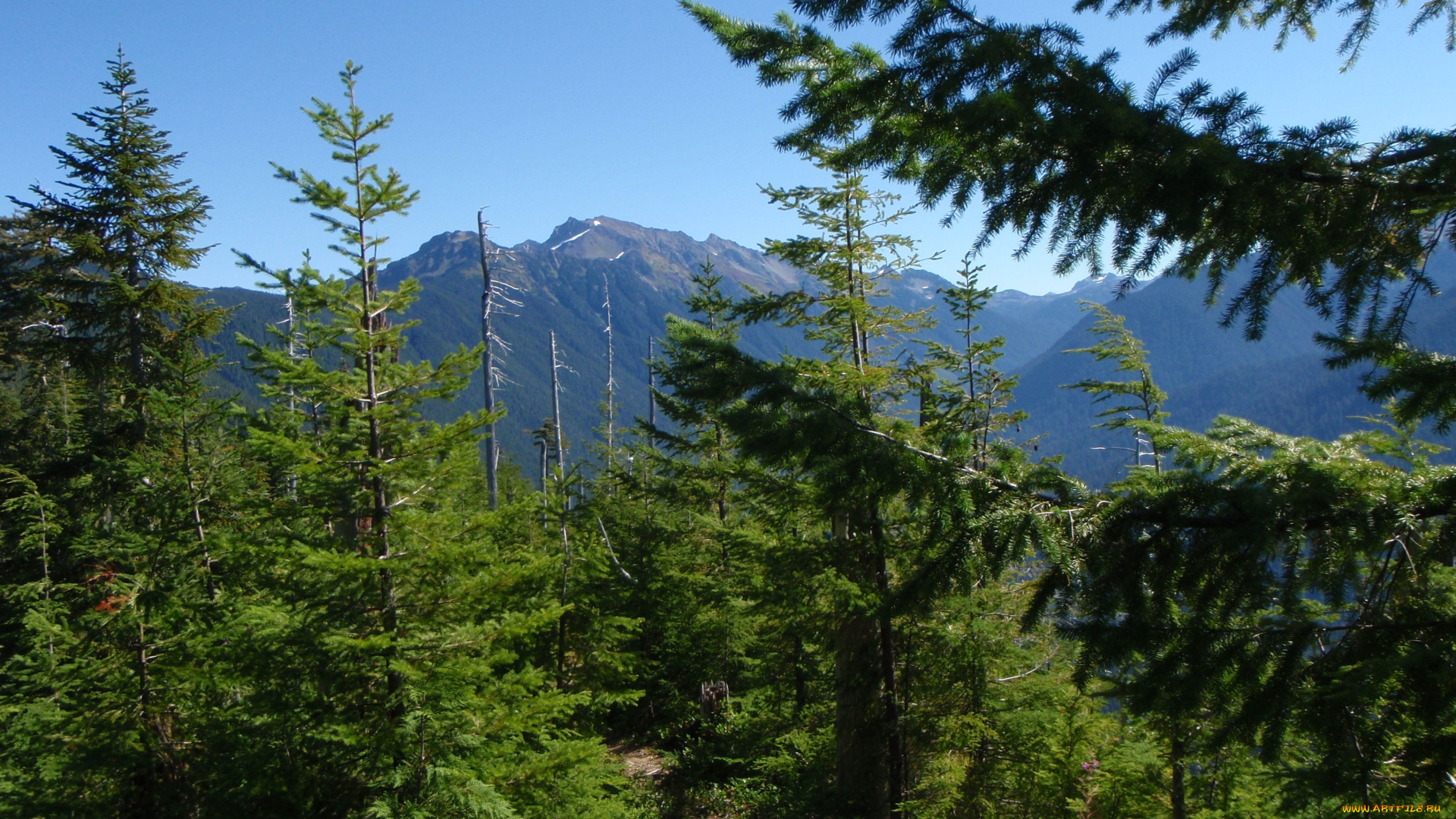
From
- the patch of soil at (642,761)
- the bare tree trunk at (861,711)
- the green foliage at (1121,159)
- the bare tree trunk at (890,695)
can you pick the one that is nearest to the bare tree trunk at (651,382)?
the patch of soil at (642,761)

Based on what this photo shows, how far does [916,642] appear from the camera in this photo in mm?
9195

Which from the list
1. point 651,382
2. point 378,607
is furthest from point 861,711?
point 651,382

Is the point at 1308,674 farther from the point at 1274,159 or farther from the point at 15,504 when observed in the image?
the point at 15,504

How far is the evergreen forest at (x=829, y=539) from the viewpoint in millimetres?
2736

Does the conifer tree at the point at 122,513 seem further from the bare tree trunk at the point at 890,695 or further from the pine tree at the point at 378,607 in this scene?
the bare tree trunk at the point at 890,695

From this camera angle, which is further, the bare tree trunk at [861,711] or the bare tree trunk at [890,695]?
the bare tree trunk at [861,711]

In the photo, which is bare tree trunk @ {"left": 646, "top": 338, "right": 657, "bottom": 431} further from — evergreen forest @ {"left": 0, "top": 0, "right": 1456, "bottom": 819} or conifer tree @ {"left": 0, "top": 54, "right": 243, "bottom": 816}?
conifer tree @ {"left": 0, "top": 54, "right": 243, "bottom": 816}

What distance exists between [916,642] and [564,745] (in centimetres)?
465

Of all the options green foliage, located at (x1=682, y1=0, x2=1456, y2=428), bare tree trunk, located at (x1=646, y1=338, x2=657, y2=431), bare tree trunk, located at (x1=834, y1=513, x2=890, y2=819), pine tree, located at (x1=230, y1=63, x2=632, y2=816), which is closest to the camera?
green foliage, located at (x1=682, y1=0, x2=1456, y2=428)

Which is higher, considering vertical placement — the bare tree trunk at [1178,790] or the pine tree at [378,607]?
the pine tree at [378,607]

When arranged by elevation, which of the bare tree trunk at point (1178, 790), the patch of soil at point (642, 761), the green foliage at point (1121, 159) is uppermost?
the green foliage at point (1121, 159)

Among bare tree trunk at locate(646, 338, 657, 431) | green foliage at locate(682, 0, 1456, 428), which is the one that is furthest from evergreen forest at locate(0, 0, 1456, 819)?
bare tree trunk at locate(646, 338, 657, 431)

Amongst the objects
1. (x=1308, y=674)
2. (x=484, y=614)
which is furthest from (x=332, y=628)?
(x=1308, y=674)

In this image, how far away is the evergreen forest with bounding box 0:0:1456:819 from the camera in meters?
2.74
